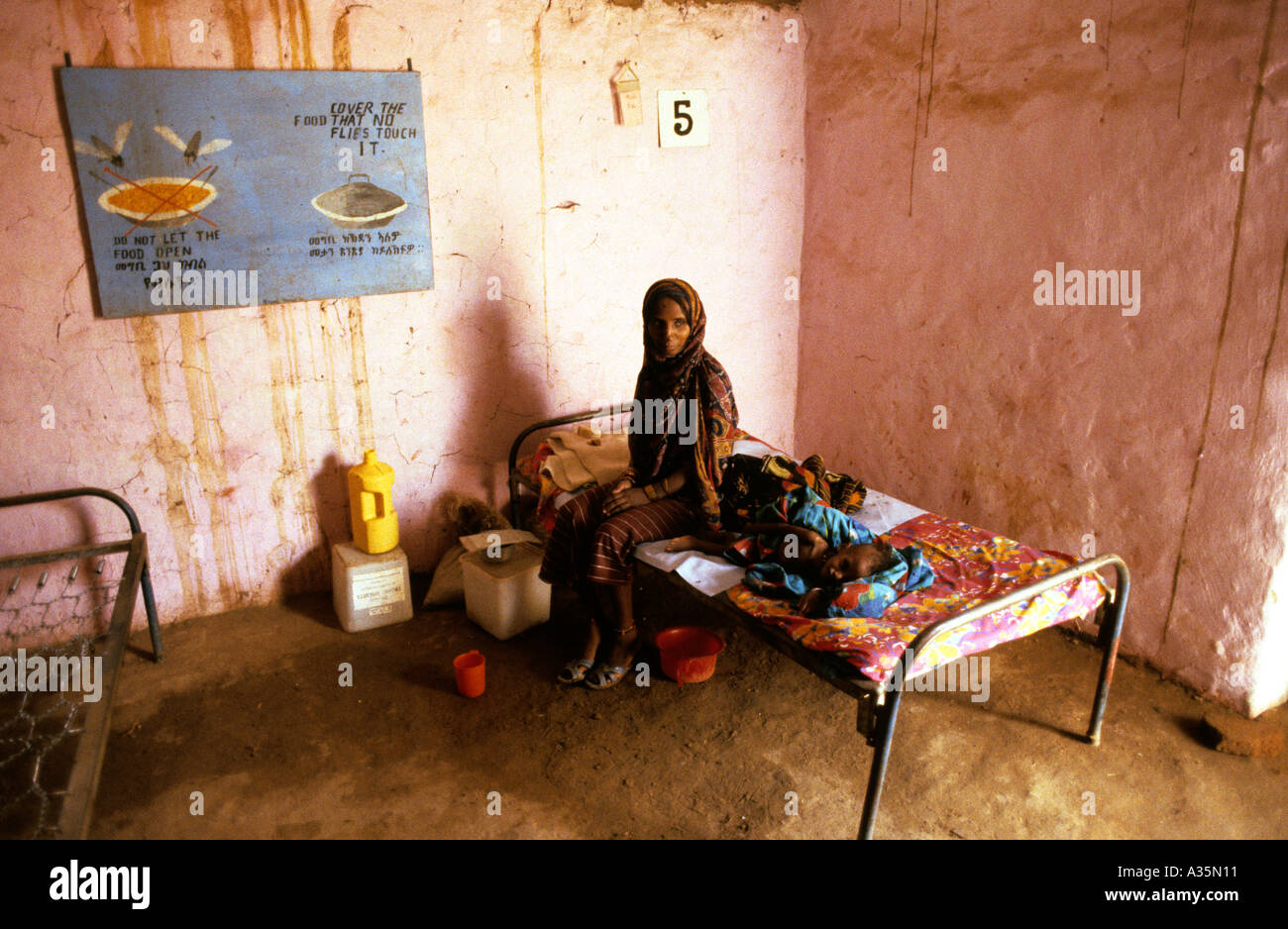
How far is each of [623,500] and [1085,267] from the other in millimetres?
2194

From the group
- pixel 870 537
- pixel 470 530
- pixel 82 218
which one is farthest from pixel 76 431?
pixel 870 537

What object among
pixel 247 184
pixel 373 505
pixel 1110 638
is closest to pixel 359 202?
pixel 247 184

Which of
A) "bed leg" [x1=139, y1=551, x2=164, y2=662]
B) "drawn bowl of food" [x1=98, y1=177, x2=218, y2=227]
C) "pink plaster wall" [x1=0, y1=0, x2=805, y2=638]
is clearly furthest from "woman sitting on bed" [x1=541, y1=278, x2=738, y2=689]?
"drawn bowl of food" [x1=98, y1=177, x2=218, y2=227]

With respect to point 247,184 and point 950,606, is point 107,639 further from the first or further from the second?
point 950,606

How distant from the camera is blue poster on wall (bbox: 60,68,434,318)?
344 cm

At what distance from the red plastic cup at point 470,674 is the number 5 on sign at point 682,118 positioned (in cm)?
283

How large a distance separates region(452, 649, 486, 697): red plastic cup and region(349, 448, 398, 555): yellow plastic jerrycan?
84cm

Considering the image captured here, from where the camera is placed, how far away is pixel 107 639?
262 cm

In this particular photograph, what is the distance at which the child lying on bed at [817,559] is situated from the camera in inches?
113

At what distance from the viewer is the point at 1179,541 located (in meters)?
3.45
